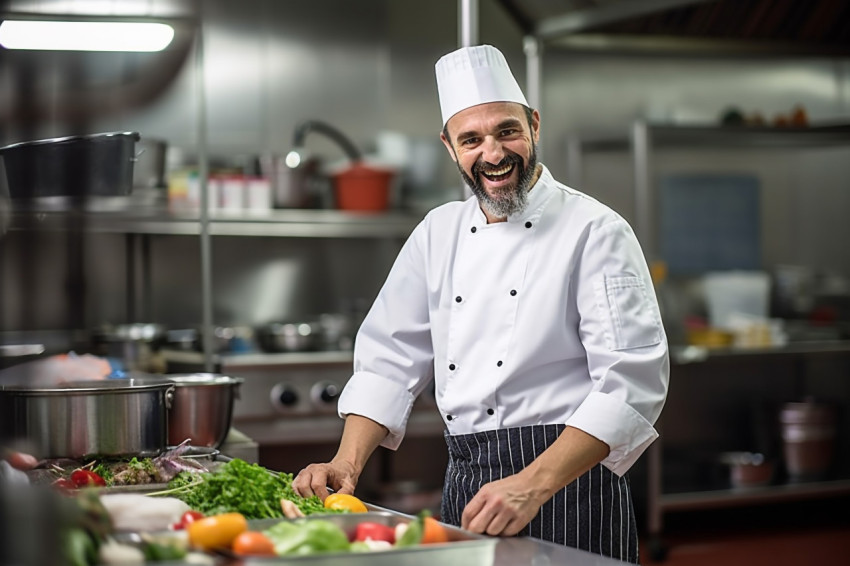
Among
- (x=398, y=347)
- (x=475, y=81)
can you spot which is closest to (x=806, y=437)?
→ (x=398, y=347)

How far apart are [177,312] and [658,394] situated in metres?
3.44

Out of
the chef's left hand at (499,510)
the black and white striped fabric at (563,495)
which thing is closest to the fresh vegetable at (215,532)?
the chef's left hand at (499,510)

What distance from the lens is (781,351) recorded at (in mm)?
5121

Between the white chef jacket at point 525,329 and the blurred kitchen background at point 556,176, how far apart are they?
204 centimetres

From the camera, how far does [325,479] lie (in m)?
2.12

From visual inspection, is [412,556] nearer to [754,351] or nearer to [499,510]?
[499,510]

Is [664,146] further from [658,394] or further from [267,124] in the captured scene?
[658,394]

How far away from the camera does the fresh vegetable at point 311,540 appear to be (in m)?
1.43

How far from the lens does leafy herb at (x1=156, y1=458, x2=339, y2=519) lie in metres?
1.73

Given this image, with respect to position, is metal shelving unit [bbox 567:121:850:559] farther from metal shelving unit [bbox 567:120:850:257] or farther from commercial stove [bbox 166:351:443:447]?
commercial stove [bbox 166:351:443:447]

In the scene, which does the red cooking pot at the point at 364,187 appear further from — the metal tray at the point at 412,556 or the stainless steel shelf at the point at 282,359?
the metal tray at the point at 412,556

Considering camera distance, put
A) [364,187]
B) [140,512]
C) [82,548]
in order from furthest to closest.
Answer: [364,187] < [140,512] < [82,548]

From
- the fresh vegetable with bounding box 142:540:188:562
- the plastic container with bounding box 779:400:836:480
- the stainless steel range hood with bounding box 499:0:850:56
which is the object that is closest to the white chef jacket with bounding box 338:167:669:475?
the fresh vegetable with bounding box 142:540:188:562

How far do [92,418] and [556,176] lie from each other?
378 cm
